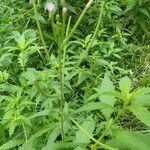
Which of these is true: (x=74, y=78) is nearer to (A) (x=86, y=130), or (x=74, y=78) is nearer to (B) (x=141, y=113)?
(A) (x=86, y=130)

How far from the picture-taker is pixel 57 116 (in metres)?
2.18

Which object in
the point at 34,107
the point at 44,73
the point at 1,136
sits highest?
the point at 44,73

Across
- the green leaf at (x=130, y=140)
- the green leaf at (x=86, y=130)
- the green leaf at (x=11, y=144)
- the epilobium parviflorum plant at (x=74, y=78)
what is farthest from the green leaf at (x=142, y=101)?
the green leaf at (x=11, y=144)

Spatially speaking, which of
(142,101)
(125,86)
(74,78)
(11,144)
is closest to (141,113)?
(142,101)

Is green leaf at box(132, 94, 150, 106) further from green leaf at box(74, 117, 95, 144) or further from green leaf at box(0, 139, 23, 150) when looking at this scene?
green leaf at box(0, 139, 23, 150)

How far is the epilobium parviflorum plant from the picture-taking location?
1580mm

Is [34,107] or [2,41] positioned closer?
[34,107]

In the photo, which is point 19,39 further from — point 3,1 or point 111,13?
point 111,13

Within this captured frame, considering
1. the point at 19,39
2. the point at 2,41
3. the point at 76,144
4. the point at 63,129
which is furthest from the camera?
the point at 2,41

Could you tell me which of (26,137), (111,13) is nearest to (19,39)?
(26,137)

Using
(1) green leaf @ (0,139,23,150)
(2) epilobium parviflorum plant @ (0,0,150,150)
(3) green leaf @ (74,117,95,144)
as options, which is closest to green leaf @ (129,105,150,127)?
(2) epilobium parviflorum plant @ (0,0,150,150)

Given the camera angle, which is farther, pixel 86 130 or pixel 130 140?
pixel 86 130

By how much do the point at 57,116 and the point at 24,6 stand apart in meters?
1.47

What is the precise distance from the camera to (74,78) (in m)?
2.83
